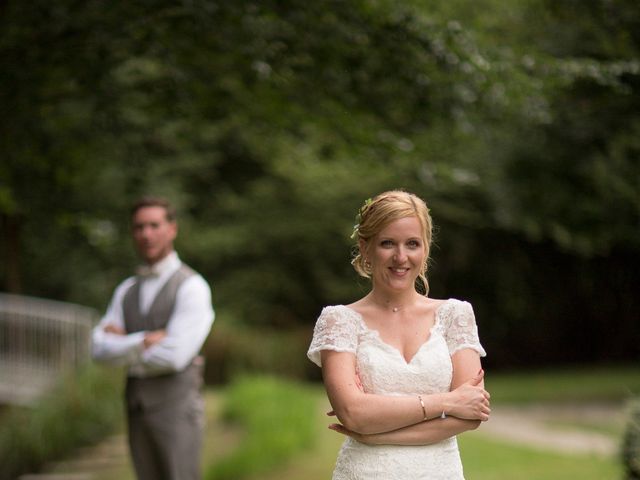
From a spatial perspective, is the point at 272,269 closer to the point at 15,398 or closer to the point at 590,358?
the point at 590,358

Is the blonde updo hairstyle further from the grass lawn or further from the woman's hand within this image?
the grass lawn

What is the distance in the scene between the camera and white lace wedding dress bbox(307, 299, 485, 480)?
3357mm

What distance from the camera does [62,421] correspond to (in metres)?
11.5

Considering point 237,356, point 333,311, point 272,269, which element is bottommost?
point 333,311

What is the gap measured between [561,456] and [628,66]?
19.2ft

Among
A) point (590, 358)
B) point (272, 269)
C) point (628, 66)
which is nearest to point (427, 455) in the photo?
point (628, 66)

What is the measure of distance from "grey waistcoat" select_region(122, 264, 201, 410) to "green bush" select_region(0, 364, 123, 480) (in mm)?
5662

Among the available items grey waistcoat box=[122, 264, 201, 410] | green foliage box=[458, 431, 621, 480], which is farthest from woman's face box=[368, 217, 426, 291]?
green foliage box=[458, 431, 621, 480]

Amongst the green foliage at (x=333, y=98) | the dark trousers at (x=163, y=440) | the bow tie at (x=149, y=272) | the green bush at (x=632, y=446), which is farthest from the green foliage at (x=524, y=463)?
the bow tie at (x=149, y=272)

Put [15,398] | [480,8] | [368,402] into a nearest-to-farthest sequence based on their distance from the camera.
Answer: [368,402]
[480,8]
[15,398]

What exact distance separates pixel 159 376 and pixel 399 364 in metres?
2.57

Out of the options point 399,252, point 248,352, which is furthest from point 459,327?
point 248,352

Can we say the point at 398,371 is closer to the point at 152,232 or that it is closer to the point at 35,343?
the point at 152,232

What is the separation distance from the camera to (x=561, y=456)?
36.0 feet
